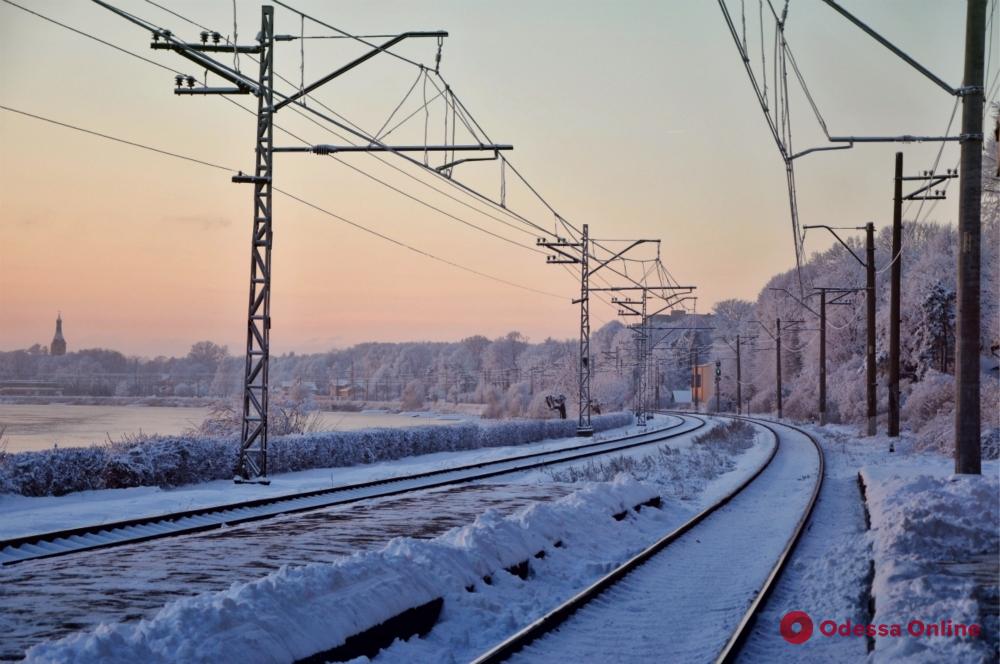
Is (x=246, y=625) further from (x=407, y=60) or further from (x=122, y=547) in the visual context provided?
(x=407, y=60)

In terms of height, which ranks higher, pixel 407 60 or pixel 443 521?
pixel 407 60

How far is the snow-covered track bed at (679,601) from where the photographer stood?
8.53 metres

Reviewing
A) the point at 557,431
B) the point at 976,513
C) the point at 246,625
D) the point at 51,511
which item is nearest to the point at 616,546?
the point at 976,513

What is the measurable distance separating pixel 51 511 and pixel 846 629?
14.7 meters

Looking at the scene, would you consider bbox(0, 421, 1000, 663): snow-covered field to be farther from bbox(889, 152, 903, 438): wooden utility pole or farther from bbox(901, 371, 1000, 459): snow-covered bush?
bbox(889, 152, 903, 438): wooden utility pole

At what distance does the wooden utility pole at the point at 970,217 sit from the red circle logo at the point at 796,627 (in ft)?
27.7

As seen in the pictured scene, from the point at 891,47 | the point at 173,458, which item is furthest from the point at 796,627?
the point at 173,458

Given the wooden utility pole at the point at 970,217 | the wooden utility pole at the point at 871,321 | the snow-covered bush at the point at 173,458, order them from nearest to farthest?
the wooden utility pole at the point at 970,217, the snow-covered bush at the point at 173,458, the wooden utility pole at the point at 871,321

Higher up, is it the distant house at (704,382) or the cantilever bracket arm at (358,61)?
the cantilever bracket arm at (358,61)

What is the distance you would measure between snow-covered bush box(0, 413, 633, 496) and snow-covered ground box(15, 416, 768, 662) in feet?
38.3

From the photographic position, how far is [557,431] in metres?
51.5

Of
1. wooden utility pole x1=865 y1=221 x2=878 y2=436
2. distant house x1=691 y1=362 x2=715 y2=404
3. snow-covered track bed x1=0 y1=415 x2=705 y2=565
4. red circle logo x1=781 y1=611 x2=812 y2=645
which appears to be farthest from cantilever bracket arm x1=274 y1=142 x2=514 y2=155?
distant house x1=691 y1=362 x2=715 y2=404

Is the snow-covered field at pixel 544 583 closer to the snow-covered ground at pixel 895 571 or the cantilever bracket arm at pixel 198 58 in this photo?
the snow-covered ground at pixel 895 571

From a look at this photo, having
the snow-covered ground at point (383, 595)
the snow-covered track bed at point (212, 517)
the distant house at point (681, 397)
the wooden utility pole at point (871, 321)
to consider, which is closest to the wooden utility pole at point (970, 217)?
the snow-covered ground at point (383, 595)
